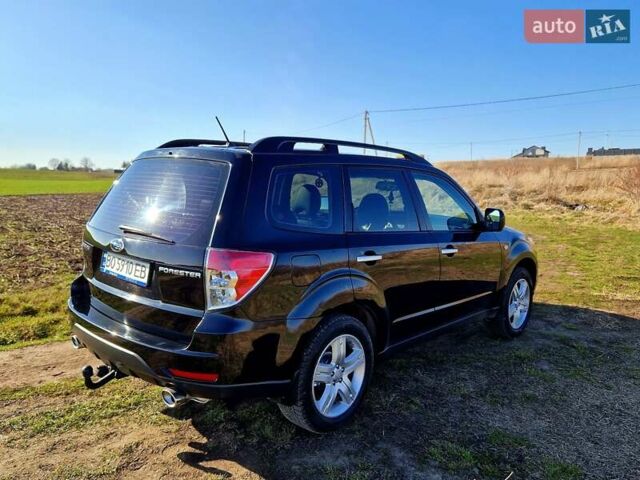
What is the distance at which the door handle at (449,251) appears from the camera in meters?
3.81

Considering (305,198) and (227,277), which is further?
(305,198)

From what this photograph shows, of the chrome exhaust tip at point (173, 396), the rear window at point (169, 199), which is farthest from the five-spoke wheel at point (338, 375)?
the rear window at point (169, 199)

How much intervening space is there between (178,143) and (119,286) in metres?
1.14

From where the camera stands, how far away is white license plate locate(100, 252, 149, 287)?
2623mm

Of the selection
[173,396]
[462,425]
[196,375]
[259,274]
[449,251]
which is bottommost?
[462,425]

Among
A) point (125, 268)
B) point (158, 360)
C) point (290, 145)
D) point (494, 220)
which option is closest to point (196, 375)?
point (158, 360)

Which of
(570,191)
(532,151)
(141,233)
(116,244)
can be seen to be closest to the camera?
(141,233)

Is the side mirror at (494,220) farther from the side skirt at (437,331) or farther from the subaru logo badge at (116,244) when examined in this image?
the subaru logo badge at (116,244)

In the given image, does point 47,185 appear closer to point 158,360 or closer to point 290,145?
point 290,145

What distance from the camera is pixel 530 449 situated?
9.34 ft

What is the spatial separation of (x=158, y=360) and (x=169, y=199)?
93 centimetres

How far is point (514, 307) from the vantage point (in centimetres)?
488

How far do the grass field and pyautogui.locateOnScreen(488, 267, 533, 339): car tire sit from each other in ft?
0.47

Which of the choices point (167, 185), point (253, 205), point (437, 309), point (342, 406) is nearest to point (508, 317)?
point (437, 309)
